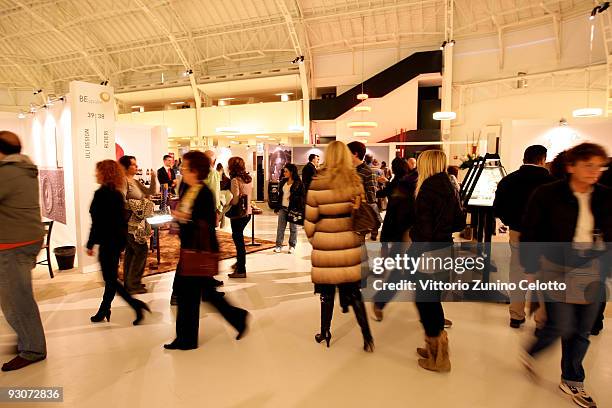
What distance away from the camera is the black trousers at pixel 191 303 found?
9.36 ft

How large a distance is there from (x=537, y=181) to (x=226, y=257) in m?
4.26

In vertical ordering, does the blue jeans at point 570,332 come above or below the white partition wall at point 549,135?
below

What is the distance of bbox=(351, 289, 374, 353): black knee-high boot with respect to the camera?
2.79 m

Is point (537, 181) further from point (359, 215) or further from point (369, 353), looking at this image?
point (369, 353)

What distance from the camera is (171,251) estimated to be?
20.4 feet

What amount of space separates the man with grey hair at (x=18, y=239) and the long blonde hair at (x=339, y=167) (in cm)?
201

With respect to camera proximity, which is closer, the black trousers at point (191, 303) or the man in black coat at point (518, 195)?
the black trousers at point (191, 303)

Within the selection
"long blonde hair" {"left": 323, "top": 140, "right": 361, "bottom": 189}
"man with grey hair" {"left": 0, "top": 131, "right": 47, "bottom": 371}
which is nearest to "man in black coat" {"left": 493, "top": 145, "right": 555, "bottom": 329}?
"long blonde hair" {"left": 323, "top": 140, "right": 361, "bottom": 189}

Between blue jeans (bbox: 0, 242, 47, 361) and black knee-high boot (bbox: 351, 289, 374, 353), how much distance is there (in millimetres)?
2274

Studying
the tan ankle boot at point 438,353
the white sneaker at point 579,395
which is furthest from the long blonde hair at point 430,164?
the white sneaker at point 579,395

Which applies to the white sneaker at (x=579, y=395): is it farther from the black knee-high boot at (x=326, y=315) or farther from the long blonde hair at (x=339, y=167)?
the long blonde hair at (x=339, y=167)

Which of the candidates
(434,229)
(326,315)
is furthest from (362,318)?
(434,229)

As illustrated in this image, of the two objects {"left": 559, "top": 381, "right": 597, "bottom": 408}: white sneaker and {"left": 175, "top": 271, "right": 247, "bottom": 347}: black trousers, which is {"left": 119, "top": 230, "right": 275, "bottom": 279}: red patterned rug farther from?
{"left": 559, "top": 381, "right": 597, "bottom": 408}: white sneaker

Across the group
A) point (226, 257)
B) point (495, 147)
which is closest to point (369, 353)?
point (226, 257)
